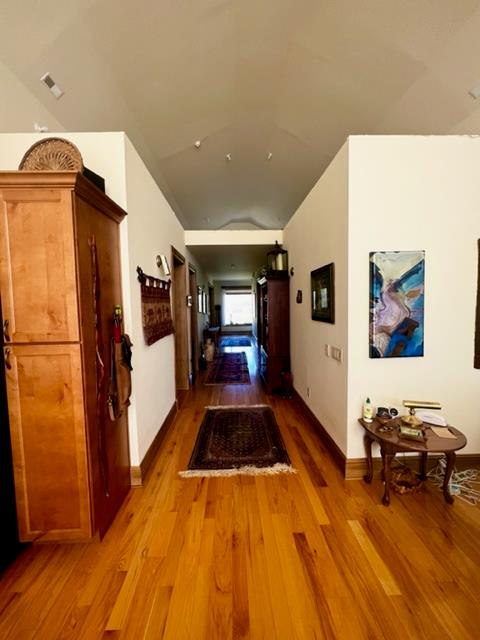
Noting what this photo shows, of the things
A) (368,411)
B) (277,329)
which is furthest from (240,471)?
(277,329)

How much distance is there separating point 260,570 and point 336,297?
1809 mm

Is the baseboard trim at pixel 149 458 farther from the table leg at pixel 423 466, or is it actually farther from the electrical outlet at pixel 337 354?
the table leg at pixel 423 466

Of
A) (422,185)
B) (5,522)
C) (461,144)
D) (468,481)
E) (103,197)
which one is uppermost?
(461,144)

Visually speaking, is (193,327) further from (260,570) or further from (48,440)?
(260,570)

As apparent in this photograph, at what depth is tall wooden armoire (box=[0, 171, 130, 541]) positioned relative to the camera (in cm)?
130

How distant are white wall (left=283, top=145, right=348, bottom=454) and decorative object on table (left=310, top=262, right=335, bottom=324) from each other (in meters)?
0.06

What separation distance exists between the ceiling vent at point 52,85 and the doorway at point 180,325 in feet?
6.83

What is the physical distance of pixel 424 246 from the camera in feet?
6.29

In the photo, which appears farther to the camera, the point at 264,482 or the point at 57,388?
the point at 264,482

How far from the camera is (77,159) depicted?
1.55 metres

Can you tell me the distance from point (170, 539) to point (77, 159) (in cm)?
230

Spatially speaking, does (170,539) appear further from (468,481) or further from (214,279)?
(214,279)

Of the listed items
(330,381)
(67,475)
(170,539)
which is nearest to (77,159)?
(67,475)

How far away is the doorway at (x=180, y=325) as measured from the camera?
398 centimetres
